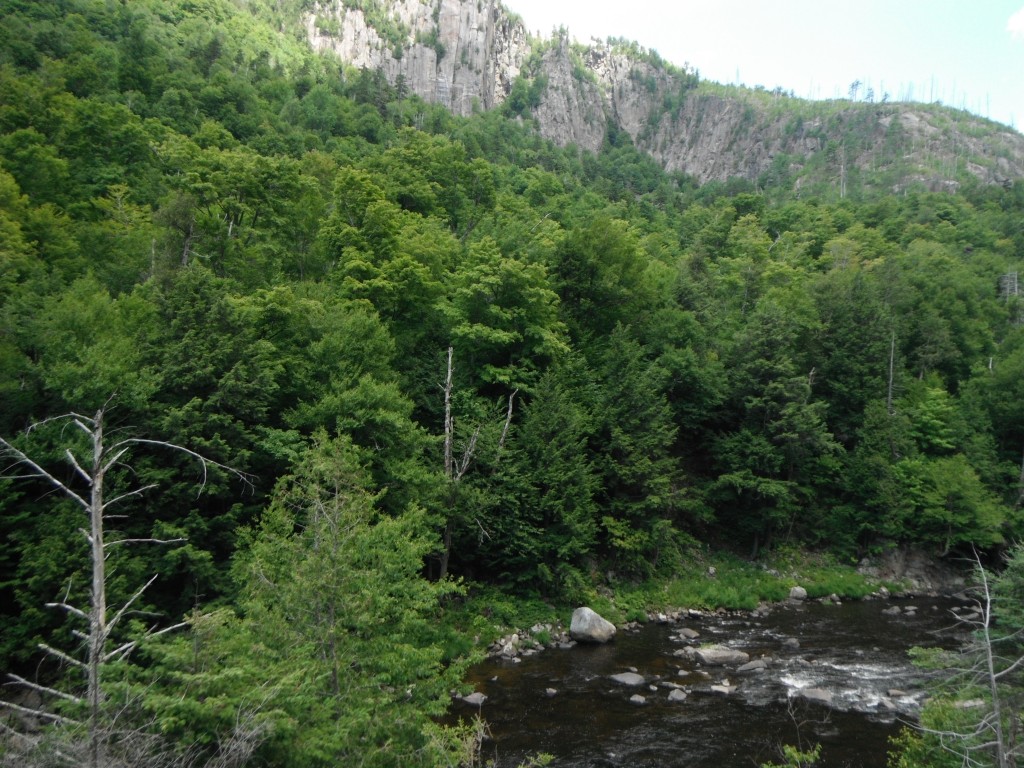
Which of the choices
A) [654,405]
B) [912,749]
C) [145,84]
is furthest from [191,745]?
[145,84]

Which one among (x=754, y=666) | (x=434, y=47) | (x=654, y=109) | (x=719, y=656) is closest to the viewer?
(x=754, y=666)

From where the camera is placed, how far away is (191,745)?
705cm

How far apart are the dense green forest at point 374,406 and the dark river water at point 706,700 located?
3409 mm

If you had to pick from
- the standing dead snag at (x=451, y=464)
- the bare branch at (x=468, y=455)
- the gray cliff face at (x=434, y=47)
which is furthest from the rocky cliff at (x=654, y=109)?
the bare branch at (x=468, y=455)

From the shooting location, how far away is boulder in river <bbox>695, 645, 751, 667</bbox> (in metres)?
19.5

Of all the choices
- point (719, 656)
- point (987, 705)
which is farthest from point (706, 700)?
point (987, 705)

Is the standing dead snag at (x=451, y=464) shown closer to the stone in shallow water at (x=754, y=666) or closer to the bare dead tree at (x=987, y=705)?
the stone in shallow water at (x=754, y=666)

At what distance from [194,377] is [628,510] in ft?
58.6

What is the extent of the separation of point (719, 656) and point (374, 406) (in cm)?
1435

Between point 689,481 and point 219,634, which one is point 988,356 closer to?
point 689,481

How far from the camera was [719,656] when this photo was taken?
19703mm

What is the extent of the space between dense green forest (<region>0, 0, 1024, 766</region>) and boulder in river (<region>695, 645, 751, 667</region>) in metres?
5.41

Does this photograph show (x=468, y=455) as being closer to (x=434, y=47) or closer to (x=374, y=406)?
(x=374, y=406)

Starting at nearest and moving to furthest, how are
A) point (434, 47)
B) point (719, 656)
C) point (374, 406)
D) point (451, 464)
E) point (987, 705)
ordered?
point (987, 705) → point (719, 656) → point (374, 406) → point (451, 464) → point (434, 47)
